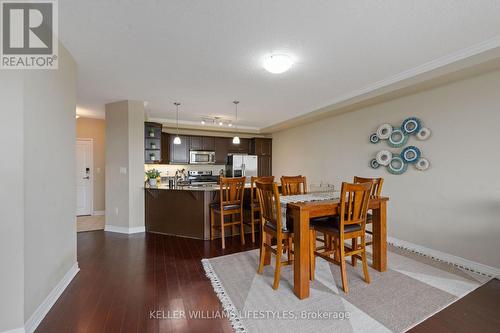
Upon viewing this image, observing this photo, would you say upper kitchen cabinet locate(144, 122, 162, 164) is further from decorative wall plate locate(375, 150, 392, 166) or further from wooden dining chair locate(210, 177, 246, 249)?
decorative wall plate locate(375, 150, 392, 166)

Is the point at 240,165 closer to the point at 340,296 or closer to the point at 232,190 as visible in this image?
the point at 232,190

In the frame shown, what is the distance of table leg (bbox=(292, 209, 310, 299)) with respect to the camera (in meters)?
2.10

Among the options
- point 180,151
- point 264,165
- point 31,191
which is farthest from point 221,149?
point 31,191

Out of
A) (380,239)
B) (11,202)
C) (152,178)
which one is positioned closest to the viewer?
(11,202)

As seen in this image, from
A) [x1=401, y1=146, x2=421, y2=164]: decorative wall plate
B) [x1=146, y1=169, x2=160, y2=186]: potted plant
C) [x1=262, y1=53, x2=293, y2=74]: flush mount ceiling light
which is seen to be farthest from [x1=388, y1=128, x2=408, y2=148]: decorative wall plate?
[x1=146, y1=169, x2=160, y2=186]: potted plant

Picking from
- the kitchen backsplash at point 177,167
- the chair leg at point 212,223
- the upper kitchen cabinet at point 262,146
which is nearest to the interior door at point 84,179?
the kitchen backsplash at point 177,167

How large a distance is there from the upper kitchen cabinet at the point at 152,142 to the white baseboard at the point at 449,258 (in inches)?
187

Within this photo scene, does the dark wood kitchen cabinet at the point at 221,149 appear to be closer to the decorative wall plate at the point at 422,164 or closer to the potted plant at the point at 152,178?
the potted plant at the point at 152,178

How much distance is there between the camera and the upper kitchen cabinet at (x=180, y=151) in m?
5.98

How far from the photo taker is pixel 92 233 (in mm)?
4246

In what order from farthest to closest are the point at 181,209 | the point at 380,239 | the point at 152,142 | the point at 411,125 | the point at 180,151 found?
the point at 180,151
the point at 152,142
the point at 181,209
the point at 411,125
the point at 380,239

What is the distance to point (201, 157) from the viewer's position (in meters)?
6.33

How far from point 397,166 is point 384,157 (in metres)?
0.24

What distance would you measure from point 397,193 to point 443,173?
71cm
